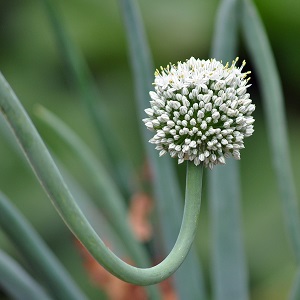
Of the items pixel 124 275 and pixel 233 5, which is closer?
pixel 124 275

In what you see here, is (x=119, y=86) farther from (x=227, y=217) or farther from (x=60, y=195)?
(x=60, y=195)

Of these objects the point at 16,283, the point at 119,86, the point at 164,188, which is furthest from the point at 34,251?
the point at 119,86

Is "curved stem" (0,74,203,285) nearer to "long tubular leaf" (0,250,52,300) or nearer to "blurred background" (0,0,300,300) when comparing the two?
"long tubular leaf" (0,250,52,300)

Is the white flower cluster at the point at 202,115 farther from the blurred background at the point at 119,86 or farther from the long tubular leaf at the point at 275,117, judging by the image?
the blurred background at the point at 119,86

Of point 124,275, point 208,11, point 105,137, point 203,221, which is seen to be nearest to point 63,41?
point 105,137

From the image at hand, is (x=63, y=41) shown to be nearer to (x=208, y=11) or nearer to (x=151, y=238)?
(x=151, y=238)

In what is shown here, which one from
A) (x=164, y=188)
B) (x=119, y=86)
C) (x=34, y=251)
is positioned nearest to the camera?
(x=34, y=251)

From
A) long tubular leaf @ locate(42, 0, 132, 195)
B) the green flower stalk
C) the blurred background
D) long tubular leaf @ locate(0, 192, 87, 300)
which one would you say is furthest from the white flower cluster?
the blurred background
